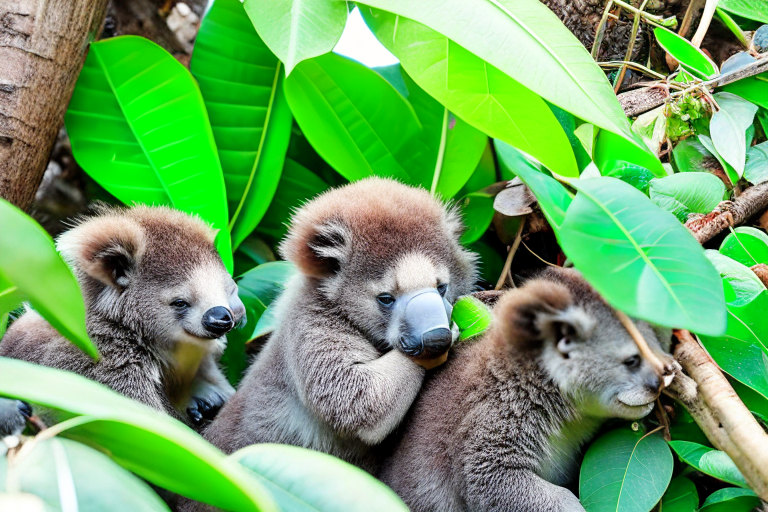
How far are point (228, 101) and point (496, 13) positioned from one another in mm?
1296

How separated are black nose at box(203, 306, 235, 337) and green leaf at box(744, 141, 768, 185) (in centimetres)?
169

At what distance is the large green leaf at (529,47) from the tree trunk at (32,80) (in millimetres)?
1284

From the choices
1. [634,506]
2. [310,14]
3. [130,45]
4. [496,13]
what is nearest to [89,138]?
[130,45]

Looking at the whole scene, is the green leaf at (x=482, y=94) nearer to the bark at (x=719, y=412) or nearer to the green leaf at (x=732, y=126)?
the green leaf at (x=732, y=126)

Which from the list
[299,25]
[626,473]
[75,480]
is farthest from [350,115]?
[75,480]

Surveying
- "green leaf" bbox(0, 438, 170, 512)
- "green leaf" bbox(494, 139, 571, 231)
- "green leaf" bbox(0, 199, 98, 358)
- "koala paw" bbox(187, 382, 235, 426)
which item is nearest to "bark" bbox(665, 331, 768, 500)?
"green leaf" bbox(494, 139, 571, 231)

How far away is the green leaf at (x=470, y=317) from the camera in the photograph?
78.8 inches

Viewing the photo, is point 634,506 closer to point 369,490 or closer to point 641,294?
point 641,294

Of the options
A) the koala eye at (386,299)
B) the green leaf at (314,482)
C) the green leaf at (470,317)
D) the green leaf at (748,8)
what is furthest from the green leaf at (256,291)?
the green leaf at (748,8)

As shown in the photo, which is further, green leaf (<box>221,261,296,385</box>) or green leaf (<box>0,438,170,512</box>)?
green leaf (<box>221,261,296,385</box>)

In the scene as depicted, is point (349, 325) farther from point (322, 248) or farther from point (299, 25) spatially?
point (299, 25)

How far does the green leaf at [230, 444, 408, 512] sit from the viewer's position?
3.93 ft

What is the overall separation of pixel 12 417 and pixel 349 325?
1.05m

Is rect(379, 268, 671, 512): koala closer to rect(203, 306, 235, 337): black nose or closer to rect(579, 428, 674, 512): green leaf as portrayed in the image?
rect(579, 428, 674, 512): green leaf
